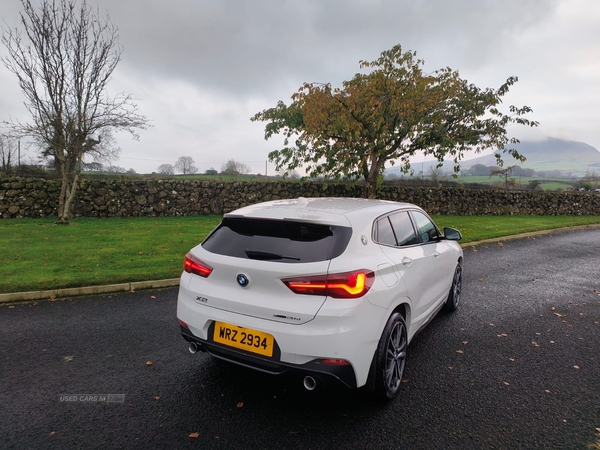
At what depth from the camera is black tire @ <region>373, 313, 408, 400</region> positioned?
9.31ft

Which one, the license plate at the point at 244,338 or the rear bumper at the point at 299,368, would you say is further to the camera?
the license plate at the point at 244,338

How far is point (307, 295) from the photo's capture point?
103 inches

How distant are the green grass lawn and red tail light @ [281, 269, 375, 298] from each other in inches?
179

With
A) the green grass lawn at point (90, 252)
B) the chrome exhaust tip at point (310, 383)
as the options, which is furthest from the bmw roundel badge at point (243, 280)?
the green grass lawn at point (90, 252)

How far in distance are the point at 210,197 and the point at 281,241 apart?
53.6 feet

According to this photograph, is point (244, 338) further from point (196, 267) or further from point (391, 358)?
point (391, 358)

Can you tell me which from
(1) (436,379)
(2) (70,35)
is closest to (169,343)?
(1) (436,379)

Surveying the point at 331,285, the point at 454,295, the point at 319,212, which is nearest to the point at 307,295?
the point at 331,285

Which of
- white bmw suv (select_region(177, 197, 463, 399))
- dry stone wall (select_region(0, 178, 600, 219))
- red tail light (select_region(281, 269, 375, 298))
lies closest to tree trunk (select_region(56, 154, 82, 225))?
dry stone wall (select_region(0, 178, 600, 219))

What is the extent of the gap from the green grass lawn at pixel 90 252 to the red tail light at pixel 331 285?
4.55 metres

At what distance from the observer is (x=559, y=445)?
251 centimetres

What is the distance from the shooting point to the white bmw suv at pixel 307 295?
8.42 ft

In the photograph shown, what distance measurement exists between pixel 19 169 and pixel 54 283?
17449mm

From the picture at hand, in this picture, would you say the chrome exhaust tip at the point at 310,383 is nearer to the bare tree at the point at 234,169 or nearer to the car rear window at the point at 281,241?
the car rear window at the point at 281,241
